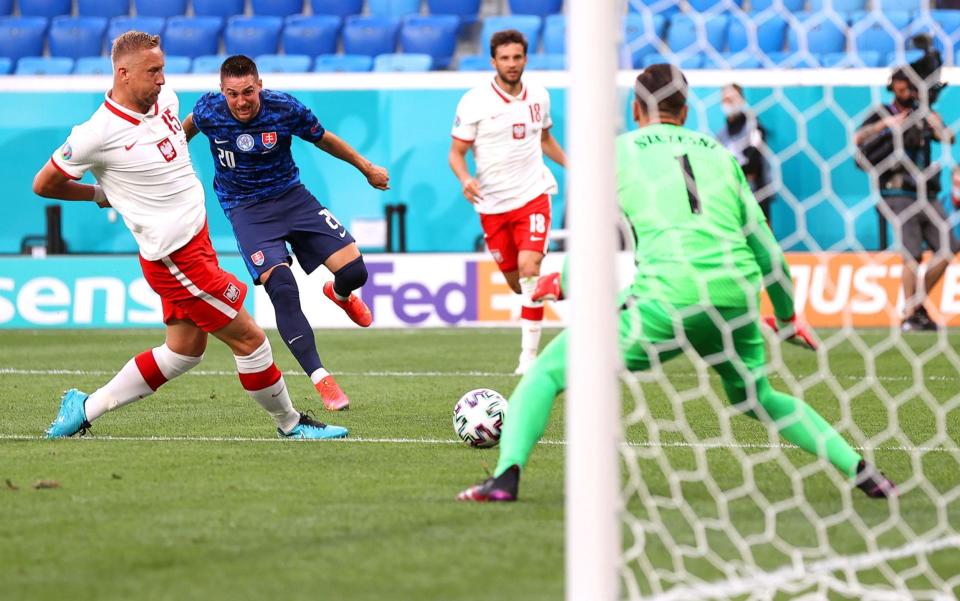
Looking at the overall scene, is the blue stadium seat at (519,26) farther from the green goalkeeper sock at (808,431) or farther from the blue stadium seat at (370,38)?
the green goalkeeper sock at (808,431)

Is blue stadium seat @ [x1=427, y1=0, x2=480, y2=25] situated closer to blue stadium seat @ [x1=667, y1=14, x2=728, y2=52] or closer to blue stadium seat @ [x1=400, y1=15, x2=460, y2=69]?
blue stadium seat @ [x1=400, y1=15, x2=460, y2=69]

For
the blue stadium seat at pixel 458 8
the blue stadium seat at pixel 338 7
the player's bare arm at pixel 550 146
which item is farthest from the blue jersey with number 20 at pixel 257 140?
the blue stadium seat at pixel 338 7

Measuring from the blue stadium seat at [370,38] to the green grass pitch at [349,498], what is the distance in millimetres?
9147

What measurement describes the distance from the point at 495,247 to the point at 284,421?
11.9 feet

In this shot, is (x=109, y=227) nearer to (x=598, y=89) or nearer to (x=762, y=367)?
(x=762, y=367)

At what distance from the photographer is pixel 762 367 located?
4684mm

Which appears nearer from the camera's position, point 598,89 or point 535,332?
point 598,89

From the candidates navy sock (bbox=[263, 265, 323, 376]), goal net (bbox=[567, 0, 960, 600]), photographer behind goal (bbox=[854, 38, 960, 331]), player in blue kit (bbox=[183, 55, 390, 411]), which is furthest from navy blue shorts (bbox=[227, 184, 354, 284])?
photographer behind goal (bbox=[854, 38, 960, 331])

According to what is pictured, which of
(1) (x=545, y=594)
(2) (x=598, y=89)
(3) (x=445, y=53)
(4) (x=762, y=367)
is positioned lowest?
(1) (x=545, y=594)

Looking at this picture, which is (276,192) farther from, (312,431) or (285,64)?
(285,64)

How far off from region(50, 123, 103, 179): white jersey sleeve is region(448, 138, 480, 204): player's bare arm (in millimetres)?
3160

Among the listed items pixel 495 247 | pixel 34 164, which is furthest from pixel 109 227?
pixel 495 247

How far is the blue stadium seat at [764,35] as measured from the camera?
647 inches

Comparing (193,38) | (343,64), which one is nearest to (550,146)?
(343,64)
